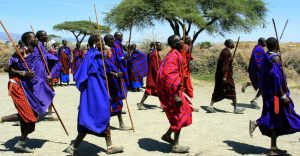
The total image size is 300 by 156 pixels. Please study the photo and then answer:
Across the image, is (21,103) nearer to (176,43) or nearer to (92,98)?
(92,98)

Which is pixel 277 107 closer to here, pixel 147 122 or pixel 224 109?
pixel 147 122

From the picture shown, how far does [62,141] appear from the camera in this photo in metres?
6.88

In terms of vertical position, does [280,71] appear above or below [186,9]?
below

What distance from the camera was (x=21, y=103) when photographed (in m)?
6.08

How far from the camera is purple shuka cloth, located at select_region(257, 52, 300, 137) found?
19.0 feet

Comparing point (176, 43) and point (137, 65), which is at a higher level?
point (176, 43)

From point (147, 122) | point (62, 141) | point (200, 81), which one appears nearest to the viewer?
point (62, 141)

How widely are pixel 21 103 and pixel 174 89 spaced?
2.40 metres

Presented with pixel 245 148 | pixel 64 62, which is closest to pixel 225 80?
pixel 245 148

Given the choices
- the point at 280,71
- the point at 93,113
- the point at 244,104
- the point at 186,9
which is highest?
the point at 186,9

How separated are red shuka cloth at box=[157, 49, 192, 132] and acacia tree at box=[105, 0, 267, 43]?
21933 millimetres

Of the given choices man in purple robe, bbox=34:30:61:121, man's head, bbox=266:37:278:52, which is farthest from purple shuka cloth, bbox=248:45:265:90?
man in purple robe, bbox=34:30:61:121

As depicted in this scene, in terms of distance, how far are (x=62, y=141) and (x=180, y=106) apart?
2.36 meters

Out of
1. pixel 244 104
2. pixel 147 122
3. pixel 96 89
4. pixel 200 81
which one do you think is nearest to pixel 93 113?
pixel 96 89
